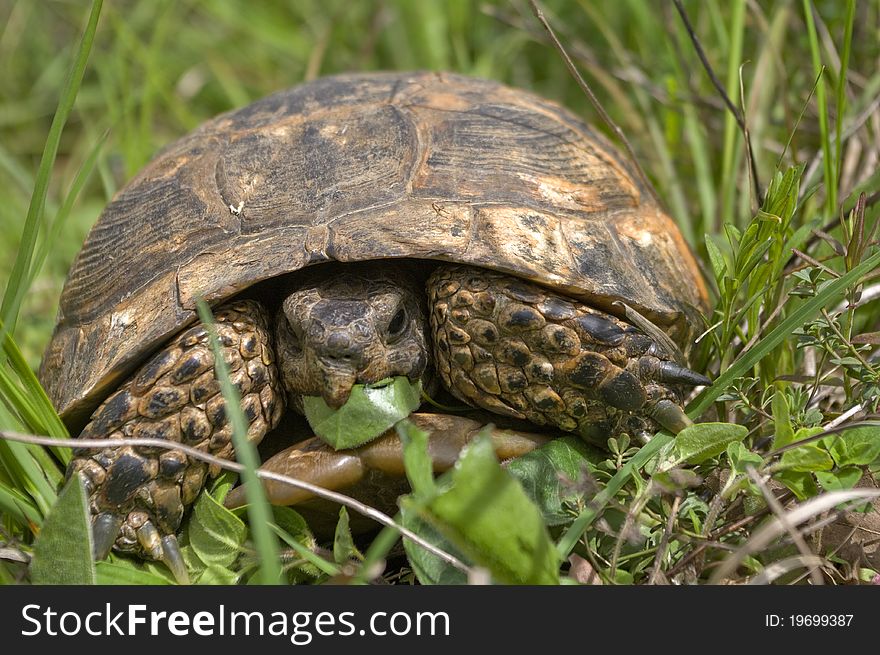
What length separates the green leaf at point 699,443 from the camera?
5.82ft

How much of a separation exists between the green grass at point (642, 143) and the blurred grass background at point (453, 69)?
0.04 feet

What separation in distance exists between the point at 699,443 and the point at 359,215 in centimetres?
91

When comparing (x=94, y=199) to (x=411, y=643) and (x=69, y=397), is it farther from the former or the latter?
(x=411, y=643)

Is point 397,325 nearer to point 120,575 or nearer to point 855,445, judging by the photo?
point 120,575

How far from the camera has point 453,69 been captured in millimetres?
4781

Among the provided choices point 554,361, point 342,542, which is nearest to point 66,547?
point 342,542

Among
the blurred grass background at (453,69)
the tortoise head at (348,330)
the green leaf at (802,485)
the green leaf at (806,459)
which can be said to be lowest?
the green leaf at (802,485)

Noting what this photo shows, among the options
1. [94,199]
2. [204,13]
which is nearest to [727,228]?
[94,199]

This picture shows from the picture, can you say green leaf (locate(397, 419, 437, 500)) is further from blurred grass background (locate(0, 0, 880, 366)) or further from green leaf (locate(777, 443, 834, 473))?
blurred grass background (locate(0, 0, 880, 366))

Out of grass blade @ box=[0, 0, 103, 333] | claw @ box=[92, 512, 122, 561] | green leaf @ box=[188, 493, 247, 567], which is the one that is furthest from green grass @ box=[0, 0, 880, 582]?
green leaf @ box=[188, 493, 247, 567]

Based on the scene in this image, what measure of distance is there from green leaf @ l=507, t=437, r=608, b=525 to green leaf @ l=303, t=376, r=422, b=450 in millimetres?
293

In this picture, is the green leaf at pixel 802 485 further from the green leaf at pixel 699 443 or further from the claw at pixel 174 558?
the claw at pixel 174 558

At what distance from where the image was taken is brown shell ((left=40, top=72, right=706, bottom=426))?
6.63 ft

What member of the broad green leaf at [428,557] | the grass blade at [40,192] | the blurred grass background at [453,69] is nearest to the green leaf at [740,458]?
the broad green leaf at [428,557]
